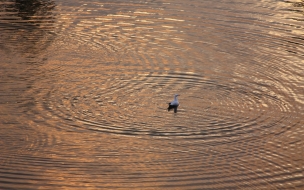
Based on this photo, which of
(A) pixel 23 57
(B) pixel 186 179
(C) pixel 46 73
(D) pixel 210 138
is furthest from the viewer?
(A) pixel 23 57

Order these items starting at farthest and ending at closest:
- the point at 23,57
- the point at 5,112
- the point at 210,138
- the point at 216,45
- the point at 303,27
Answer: the point at 303,27
the point at 216,45
the point at 23,57
the point at 5,112
the point at 210,138

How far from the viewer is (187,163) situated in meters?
15.4

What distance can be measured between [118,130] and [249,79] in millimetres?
6599

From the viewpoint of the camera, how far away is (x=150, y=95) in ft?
64.8

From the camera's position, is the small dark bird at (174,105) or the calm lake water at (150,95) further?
the small dark bird at (174,105)

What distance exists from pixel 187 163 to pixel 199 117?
10.0ft

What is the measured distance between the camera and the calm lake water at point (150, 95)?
15070 millimetres

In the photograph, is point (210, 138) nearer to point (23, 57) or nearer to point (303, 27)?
point (23, 57)

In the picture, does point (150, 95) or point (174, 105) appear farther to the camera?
point (150, 95)

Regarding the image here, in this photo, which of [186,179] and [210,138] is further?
[210,138]

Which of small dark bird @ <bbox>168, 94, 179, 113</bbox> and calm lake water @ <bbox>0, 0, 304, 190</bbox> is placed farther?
small dark bird @ <bbox>168, 94, 179, 113</bbox>

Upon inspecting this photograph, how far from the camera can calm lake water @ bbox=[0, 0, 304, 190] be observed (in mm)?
15070

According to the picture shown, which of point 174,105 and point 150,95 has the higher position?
point 174,105

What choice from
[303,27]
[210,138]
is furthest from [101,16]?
[210,138]
